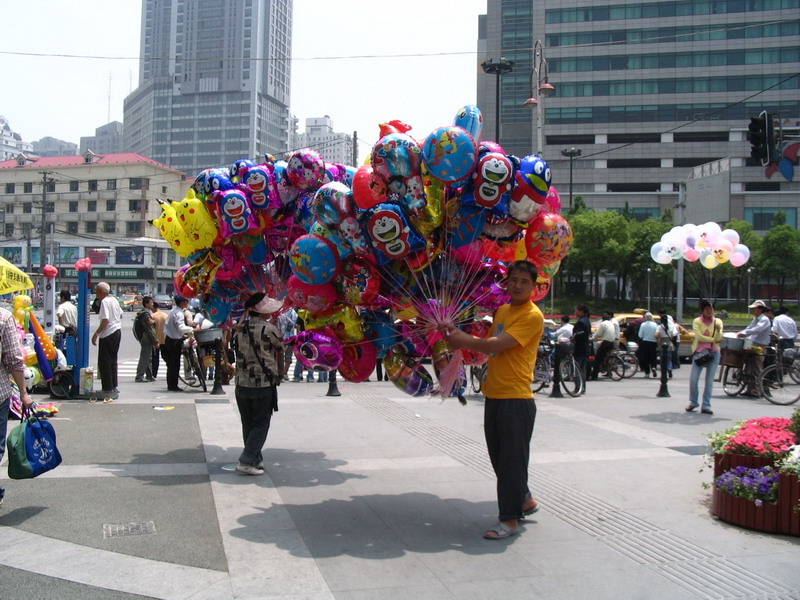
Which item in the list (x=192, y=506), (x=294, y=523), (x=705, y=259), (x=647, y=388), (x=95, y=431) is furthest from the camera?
(x=647, y=388)

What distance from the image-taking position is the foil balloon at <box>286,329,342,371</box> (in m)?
5.93

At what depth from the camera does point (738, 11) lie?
69.2 meters

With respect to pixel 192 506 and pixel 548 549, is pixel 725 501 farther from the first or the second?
pixel 192 506

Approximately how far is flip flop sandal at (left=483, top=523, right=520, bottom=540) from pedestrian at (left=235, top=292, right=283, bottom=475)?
2671 millimetres

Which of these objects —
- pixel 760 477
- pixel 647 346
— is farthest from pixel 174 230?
pixel 647 346

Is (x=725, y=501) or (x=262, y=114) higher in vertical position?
(x=262, y=114)

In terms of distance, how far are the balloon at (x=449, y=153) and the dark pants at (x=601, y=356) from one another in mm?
12869

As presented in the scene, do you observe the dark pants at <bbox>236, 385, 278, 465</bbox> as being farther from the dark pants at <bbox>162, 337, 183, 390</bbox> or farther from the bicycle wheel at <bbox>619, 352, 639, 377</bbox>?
the bicycle wheel at <bbox>619, 352, 639, 377</bbox>

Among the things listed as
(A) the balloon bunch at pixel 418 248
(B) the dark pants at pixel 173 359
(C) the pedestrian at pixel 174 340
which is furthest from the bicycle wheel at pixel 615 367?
(A) the balloon bunch at pixel 418 248

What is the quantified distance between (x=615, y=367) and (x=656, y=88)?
62714mm

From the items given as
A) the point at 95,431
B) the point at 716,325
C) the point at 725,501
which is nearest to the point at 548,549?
the point at 725,501

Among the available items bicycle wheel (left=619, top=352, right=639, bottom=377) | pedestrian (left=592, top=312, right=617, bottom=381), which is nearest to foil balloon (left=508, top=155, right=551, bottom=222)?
pedestrian (left=592, top=312, right=617, bottom=381)

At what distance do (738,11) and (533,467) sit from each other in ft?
248

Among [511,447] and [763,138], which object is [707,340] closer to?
[763,138]
